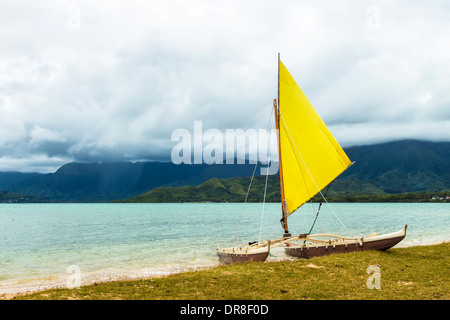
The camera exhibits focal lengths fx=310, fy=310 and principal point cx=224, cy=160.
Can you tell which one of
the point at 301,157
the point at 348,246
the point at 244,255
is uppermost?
→ the point at 301,157

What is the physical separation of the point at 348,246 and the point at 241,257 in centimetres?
909

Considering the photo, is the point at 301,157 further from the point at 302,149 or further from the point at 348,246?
the point at 348,246

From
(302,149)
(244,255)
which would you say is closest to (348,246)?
(244,255)

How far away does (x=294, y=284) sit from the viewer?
1619cm

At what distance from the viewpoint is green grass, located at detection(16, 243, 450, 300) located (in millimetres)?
14016

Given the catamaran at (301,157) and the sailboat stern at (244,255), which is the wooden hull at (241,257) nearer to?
the sailboat stern at (244,255)

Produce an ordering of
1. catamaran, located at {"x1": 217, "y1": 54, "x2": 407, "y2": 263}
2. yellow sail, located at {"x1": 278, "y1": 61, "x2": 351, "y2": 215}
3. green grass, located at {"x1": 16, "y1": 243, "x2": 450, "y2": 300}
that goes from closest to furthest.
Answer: green grass, located at {"x1": 16, "y1": 243, "x2": 450, "y2": 300} → catamaran, located at {"x1": 217, "y1": 54, "x2": 407, "y2": 263} → yellow sail, located at {"x1": 278, "y1": 61, "x2": 351, "y2": 215}

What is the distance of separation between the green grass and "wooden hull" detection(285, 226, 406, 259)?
315cm

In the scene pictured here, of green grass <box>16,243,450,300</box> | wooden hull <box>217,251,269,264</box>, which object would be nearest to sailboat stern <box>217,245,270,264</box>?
wooden hull <box>217,251,269,264</box>

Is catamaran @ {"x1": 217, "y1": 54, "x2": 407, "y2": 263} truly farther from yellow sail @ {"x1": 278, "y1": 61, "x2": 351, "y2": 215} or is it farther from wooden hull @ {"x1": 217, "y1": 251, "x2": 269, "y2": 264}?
wooden hull @ {"x1": 217, "y1": 251, "x2": 269, "y2": 264}

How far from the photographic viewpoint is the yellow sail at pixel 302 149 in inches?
1124
